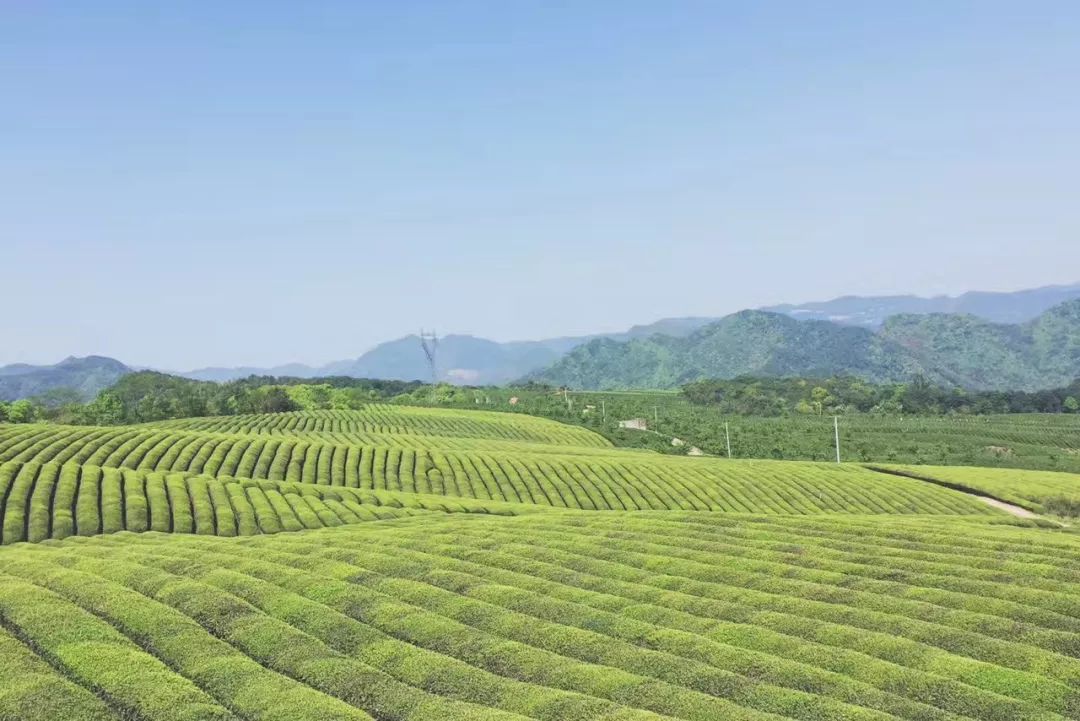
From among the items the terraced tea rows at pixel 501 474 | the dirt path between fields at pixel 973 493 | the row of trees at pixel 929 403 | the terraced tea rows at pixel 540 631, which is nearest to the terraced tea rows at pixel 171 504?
the terraced tea rows at pixel 501 474

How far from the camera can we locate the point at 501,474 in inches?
2795

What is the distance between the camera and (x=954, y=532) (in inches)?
1464

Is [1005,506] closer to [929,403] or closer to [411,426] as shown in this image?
[411,426]

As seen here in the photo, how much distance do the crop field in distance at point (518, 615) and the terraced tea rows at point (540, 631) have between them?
79mm

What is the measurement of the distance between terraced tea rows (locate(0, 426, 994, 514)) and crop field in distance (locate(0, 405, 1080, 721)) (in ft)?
57.1

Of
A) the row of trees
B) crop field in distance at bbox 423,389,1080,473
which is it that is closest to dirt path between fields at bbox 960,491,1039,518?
crop field in distance at bbox 423,389,1080,473

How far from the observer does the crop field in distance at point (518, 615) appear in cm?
1723

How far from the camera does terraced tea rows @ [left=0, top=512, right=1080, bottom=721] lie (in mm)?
17078

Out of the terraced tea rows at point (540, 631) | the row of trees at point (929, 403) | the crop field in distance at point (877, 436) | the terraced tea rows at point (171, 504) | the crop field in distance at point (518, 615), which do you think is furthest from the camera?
the row of trees at point (929, 403)

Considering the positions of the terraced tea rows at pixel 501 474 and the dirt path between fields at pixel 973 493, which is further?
the dirt path between fields at pixel 973 493

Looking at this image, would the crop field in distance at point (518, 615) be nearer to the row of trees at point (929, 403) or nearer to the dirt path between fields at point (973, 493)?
the dirt path between fields at point (973, 493)

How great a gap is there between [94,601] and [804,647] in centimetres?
2069

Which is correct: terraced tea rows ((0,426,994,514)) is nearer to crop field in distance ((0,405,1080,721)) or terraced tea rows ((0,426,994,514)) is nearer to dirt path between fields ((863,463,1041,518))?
dirt path between fields ((863,463,1041,518))

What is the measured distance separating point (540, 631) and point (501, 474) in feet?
162
